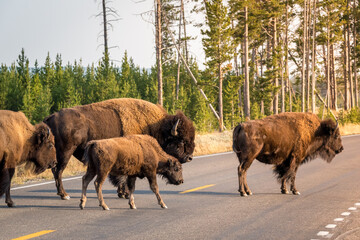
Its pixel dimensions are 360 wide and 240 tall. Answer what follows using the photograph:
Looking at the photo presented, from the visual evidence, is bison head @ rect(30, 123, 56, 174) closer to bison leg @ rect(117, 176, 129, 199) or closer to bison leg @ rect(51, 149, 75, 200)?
bison leg @ rect(51, 149, 75, 200)

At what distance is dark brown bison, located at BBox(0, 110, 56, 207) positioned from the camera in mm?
8656

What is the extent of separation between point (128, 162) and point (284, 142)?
12.9 ft

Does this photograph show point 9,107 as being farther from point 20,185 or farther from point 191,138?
point 191,138

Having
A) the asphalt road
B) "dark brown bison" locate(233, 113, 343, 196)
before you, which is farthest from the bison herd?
the asphalt road

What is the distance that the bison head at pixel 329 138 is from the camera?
39.4ft

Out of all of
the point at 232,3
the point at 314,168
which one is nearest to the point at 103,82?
the point at 232,3

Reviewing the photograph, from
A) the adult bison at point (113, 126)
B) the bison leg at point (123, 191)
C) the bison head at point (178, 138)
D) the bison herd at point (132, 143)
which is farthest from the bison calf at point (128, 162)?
the bison head at point (178, 138)

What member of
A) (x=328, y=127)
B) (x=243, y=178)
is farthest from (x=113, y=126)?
(x=328, y=127)

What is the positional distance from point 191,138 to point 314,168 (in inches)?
239

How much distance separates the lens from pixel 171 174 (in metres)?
9.42

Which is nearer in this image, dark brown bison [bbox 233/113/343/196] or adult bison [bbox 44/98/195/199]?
adult bison [bbox 44/98/195/199]

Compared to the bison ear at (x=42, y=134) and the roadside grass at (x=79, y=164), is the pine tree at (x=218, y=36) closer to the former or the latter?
the roadside grass at (x=79, y=164)

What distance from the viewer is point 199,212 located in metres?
8.77

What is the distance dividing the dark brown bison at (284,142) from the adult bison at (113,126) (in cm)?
119
